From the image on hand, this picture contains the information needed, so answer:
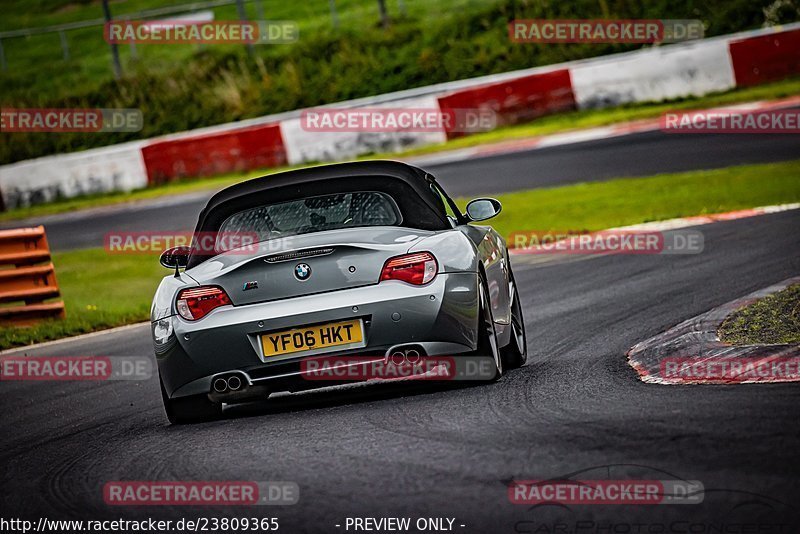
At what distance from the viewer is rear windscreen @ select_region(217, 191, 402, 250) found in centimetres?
721

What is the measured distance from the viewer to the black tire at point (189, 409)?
702 centimetres

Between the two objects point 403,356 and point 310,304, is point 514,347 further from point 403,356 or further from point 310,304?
point 310,304

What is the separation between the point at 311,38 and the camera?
109 ft

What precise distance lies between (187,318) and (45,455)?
0.99 m

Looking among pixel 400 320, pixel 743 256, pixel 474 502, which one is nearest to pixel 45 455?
pixel 400 320
